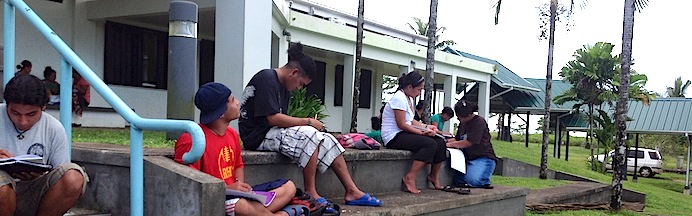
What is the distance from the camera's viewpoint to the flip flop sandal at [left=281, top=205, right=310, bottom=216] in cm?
411

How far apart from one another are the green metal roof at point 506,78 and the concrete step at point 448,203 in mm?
15759

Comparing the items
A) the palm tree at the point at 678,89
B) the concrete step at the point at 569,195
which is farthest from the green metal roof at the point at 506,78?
the palm tree at the point at 678,89

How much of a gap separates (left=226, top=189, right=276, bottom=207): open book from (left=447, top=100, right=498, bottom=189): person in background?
4.07m

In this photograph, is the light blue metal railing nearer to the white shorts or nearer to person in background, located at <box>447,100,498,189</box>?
the white shorts

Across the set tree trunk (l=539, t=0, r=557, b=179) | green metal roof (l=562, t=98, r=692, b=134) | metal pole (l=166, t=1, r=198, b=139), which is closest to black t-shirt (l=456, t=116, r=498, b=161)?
metal pole (l=166, t=1, r=198, b=139)

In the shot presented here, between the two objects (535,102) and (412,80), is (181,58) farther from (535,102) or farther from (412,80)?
(535,102)

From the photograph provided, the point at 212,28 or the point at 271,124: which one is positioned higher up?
the point at 212,28

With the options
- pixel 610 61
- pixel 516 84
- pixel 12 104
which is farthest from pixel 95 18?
pixel 610 61

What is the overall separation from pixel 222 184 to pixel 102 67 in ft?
28.9

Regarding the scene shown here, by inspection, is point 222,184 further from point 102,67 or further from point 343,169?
point 102,67

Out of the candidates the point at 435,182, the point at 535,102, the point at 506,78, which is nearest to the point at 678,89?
the point at 535,102

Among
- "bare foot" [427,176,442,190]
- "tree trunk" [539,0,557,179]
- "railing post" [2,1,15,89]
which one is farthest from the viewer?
"tree trunk" [539,0,557,179]

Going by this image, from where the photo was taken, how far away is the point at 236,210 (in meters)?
3.76

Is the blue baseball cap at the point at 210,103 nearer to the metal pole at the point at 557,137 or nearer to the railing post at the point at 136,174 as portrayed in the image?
the railing post at the point at 136,174
